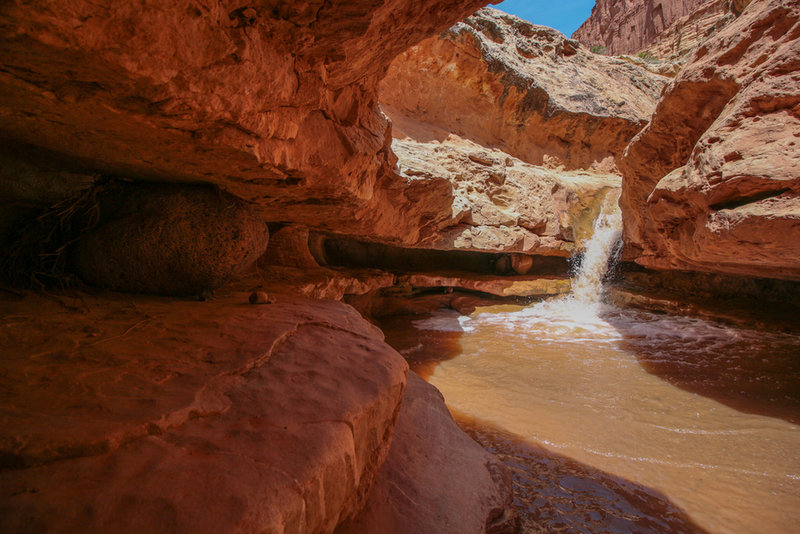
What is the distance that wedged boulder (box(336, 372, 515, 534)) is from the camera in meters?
1.78

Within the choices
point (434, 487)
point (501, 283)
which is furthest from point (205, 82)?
point (501, 283)

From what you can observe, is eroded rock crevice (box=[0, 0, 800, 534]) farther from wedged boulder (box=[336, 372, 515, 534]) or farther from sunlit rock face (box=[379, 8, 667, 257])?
sunlit rock face (box=[379, 8, 667, 257])

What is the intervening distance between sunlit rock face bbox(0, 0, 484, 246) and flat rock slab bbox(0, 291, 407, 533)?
1044 mm

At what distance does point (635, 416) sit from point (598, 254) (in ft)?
19.2

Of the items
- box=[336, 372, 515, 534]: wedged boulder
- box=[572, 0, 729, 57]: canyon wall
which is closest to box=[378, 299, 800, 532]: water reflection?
box=[336, 372, 515, 534]: wedged boulder

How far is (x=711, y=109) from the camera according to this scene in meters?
4.72

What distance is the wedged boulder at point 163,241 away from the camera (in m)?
2.80

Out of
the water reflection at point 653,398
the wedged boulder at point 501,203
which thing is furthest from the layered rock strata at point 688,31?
the water reflection at point 653,398

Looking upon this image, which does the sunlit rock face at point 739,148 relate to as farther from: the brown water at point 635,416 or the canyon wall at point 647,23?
the canyon wall at point 647,23

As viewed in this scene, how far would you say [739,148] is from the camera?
142 inches

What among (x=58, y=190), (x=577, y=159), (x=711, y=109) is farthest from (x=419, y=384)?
(x=577, y=159)

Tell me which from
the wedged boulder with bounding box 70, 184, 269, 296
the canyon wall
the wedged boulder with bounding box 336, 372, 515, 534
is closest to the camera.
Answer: the wedged boulder with bounding box 336, 372, 515, 534

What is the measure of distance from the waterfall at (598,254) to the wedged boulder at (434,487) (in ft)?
23.1

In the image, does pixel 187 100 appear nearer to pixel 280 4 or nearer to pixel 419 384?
pixel 280 4
